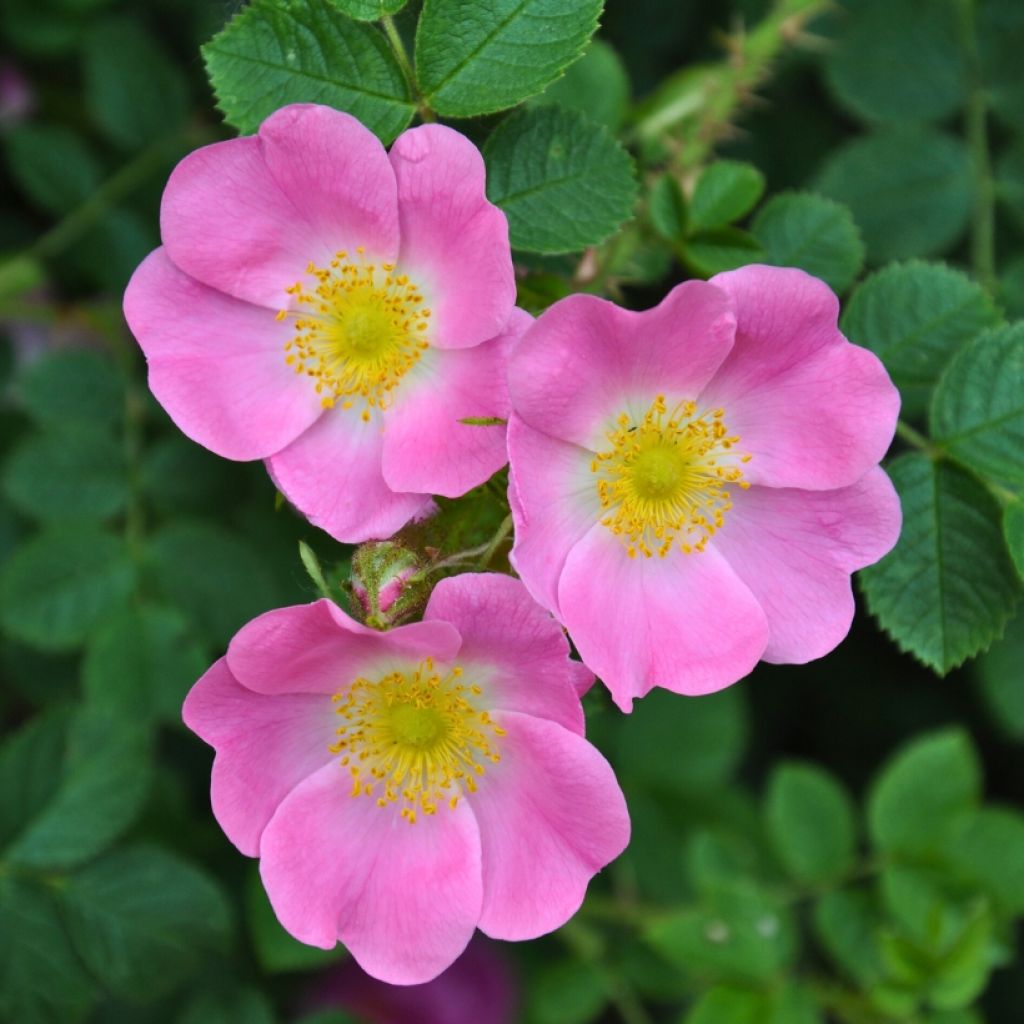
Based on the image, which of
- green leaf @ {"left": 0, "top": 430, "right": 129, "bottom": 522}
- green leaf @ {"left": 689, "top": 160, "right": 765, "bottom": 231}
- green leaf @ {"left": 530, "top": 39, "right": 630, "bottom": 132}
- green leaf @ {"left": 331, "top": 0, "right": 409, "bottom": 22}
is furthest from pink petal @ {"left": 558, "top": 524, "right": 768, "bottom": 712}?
green leaf @ {"left": 0, "top": 430, "right": 129, "bottom": 522}

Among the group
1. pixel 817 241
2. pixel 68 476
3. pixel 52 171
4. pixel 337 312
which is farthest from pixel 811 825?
pixel 52 171

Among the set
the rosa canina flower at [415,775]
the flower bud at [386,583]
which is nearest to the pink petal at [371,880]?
the rosa canina flower at [415,775]

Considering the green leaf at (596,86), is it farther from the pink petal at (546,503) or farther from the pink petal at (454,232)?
the pink petal at (546,503)

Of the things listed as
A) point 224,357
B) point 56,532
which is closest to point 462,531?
point 224,357

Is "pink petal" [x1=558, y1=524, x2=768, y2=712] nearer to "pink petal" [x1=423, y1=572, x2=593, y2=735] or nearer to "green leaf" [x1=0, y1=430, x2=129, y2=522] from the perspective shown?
"pink petal" [x1=423, y1=572, x2=593, y2=735]

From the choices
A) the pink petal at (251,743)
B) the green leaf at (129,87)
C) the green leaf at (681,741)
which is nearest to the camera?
the pink petal at (251,743)

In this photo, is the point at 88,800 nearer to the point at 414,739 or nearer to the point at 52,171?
the point at 414,739

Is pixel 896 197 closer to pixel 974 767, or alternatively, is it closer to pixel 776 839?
pixel 974 767

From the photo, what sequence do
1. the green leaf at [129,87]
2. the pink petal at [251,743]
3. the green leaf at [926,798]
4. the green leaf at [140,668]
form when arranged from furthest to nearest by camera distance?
the green leaf at [129,87], the green leaf at [926,798], the green leaf at [140,668], the pink petal at [251,743]
